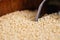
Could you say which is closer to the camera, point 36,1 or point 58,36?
point 58,36

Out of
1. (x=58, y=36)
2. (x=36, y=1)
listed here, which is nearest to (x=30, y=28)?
(x=58, y=36)

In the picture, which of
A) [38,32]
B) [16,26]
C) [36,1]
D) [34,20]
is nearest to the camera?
[38,32]

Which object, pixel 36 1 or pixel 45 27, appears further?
pixel 36 1

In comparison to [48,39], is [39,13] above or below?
above

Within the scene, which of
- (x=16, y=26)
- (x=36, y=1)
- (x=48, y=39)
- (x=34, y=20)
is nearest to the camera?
(x=48, y=39)

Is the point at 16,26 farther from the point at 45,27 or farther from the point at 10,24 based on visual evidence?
the point at 45,27

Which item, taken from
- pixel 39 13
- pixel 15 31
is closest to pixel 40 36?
pixel 15 31

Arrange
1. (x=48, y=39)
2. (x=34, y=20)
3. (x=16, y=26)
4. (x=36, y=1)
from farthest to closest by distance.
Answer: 1. (x=36, y=1)
2. (x=34, y=20)
3. (x=16, y=26)
4. (x=48, y=39)

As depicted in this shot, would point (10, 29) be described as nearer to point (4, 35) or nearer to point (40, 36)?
point (4, 35)

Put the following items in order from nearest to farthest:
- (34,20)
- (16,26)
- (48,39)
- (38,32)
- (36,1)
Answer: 1. (48,39)
2. (38,32)
3. (16,26)
4. (34,20)
5. (36,1)
